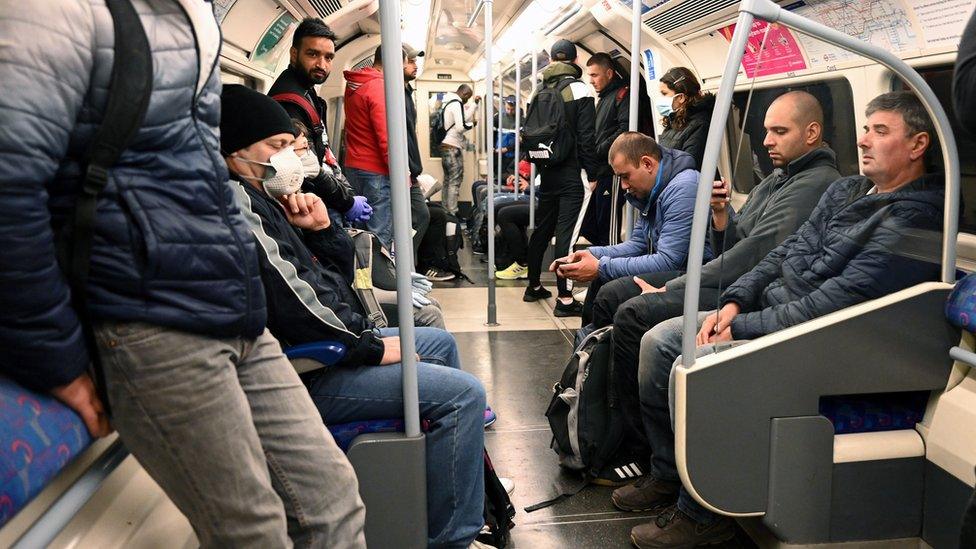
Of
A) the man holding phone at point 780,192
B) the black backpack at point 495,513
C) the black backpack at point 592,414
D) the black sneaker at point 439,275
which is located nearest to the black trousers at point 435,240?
the black sneaker at point 439,275

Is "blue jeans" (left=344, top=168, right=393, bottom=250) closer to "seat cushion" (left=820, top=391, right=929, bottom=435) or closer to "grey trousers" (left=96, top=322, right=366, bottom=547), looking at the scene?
"seat cushion" (left=820, top=391, right=929, bottom=435)

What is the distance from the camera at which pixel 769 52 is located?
210 cm

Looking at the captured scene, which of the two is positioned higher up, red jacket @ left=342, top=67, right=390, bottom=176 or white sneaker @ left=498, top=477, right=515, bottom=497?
red jacket @ left=342, top=67, right=390, bottom=176

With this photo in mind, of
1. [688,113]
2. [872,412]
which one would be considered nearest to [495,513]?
[872,412]

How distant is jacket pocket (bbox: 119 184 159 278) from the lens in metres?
1.14

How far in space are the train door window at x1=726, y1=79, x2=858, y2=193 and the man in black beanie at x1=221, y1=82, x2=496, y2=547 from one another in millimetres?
1075

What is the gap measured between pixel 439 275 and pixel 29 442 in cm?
636

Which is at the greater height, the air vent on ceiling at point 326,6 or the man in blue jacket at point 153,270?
the air vent on ceiling at point 326,6

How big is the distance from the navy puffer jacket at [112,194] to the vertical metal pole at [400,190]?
593 mm

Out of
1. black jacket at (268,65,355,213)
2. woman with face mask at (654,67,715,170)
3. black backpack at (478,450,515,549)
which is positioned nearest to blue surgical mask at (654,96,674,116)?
woman with face mask at (654,67,715,170)

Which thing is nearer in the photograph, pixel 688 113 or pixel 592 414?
pixel 592 414

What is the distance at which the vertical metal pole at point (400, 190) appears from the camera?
6.11ft

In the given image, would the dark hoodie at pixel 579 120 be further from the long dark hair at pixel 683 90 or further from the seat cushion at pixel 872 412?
the seat cushion at pixel 872 412

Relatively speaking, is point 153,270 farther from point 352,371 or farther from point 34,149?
point 352,371
